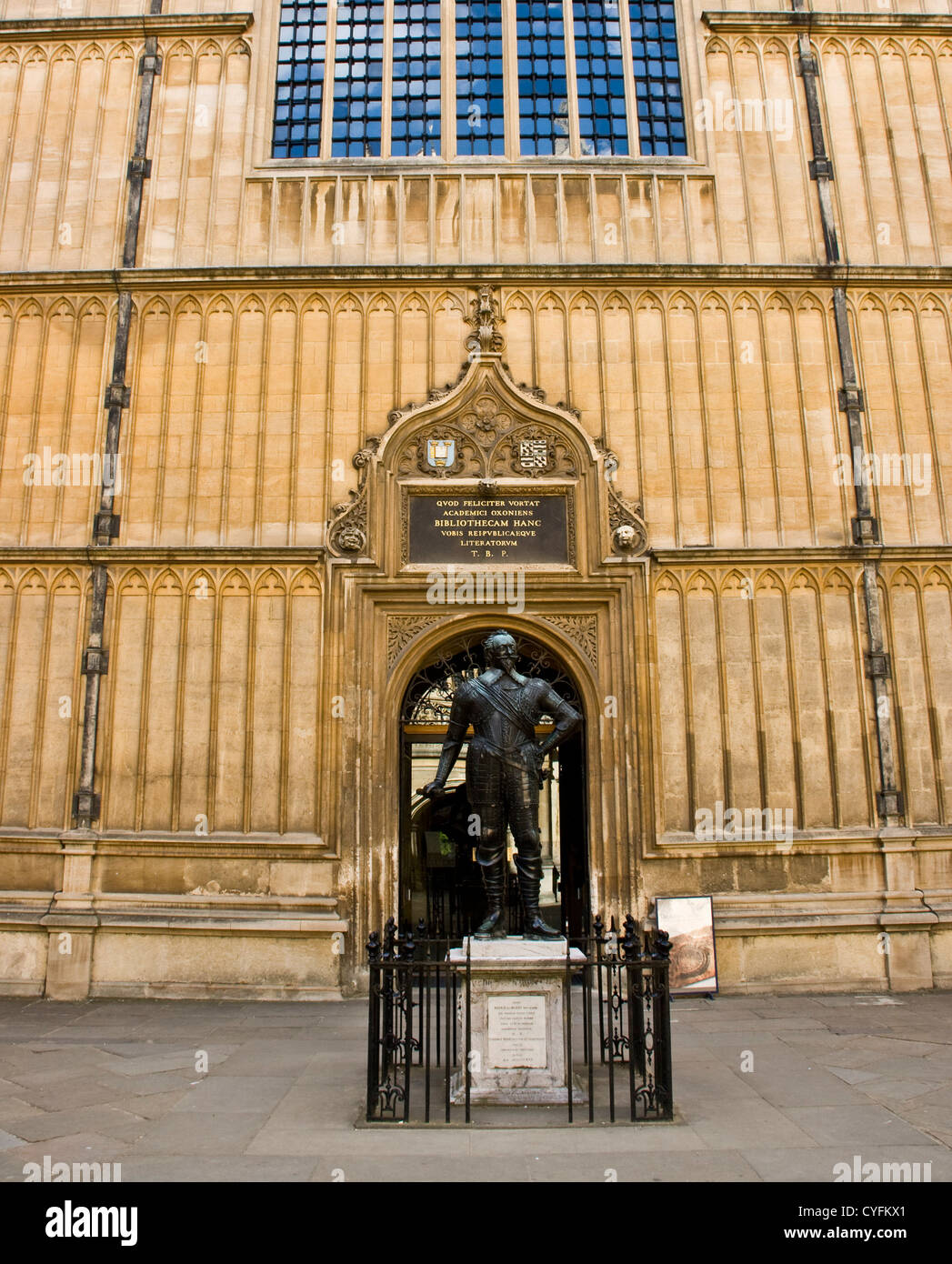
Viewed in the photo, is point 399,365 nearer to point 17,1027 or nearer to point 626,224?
point 626,224

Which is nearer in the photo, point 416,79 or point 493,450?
point 493,450

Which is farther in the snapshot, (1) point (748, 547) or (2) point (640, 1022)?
(1) point (748, 547)

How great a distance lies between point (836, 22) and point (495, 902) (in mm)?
13336

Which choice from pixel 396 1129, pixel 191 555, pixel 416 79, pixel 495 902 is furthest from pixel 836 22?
pixel 396 1129

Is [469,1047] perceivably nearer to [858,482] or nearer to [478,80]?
[858,482]

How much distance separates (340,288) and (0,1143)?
10070 mm

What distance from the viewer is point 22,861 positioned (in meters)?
10.5

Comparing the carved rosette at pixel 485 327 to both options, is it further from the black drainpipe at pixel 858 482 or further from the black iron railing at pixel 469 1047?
the black iron railing at pixel 469 1047

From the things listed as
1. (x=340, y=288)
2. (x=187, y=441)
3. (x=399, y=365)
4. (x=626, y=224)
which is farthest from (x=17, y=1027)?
(x=626, y=224)

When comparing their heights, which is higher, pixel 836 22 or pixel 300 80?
pixel 836 22

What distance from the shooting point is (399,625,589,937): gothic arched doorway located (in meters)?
11.1

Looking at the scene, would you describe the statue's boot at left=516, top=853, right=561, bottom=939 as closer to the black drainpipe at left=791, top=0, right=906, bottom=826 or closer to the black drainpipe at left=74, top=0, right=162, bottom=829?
the black drainpipe at left=791, top=0, right=906, bottom=826

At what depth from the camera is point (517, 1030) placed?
6.20 metres

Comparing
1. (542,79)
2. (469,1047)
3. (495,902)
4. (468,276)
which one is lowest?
(469,1047)
